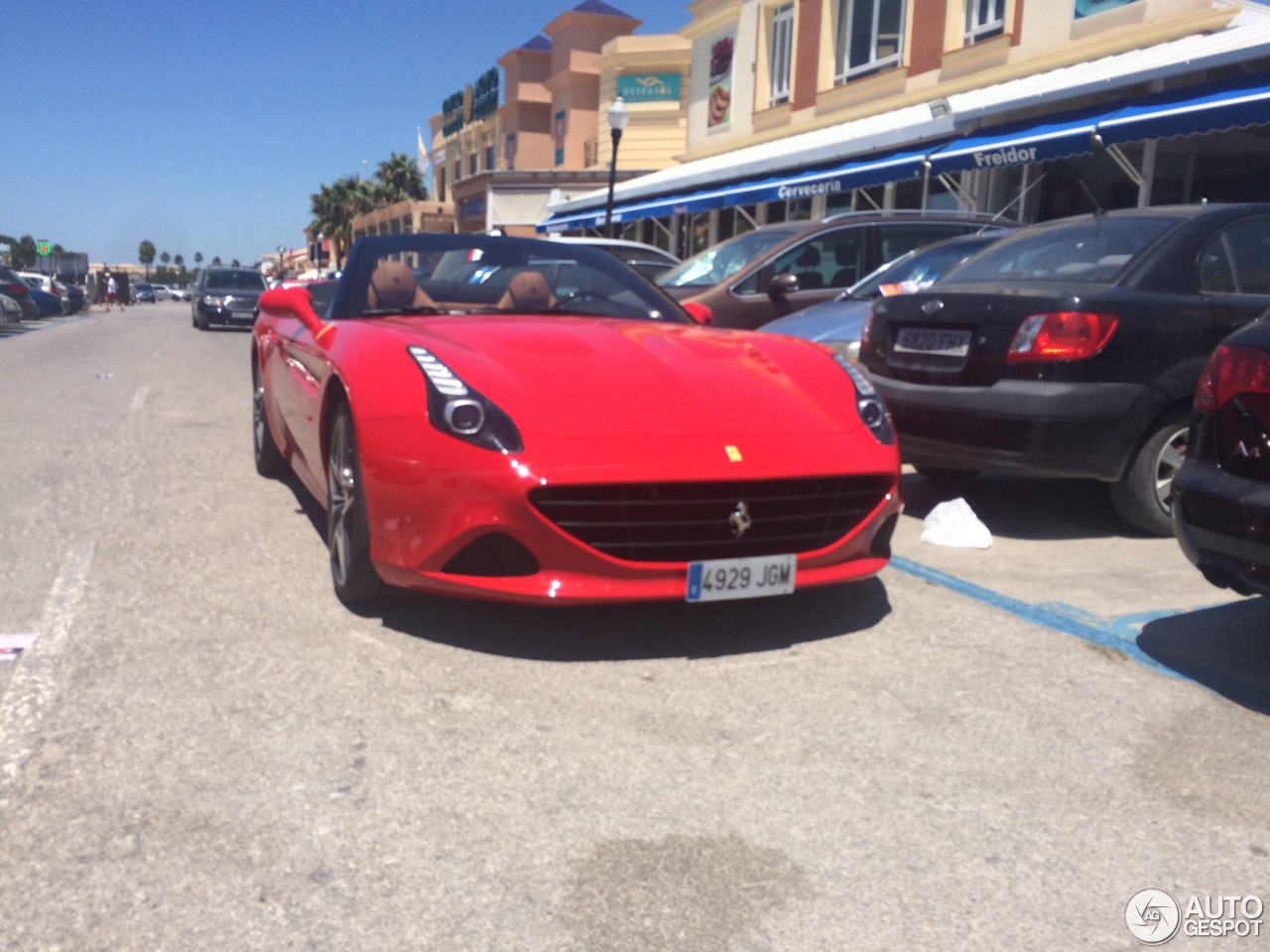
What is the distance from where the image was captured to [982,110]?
14.6m

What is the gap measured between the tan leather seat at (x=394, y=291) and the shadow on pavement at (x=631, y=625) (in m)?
1.31

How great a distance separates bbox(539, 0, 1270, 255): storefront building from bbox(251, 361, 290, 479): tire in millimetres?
8190

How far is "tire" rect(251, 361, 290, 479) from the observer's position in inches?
263

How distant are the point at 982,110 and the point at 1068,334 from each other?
10.4 metres

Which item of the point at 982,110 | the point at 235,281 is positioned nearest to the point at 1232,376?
the point at 982,110

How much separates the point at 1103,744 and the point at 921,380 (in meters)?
2.89

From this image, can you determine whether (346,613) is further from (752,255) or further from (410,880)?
(752,255)

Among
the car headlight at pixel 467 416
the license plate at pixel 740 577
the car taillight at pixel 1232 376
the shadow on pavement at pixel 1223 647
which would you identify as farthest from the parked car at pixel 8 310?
the car taillight at pixel 1232 376

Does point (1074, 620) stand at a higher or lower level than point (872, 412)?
lower

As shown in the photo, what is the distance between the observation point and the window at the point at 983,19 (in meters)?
17.9

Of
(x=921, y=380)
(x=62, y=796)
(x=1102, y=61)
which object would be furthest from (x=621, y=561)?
(x=1102, y=61)

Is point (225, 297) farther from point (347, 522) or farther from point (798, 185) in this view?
point (347, 522)

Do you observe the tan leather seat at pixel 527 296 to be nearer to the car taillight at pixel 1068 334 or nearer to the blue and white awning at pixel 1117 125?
the car taillight at pixel 1068 334

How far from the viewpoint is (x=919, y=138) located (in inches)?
627
